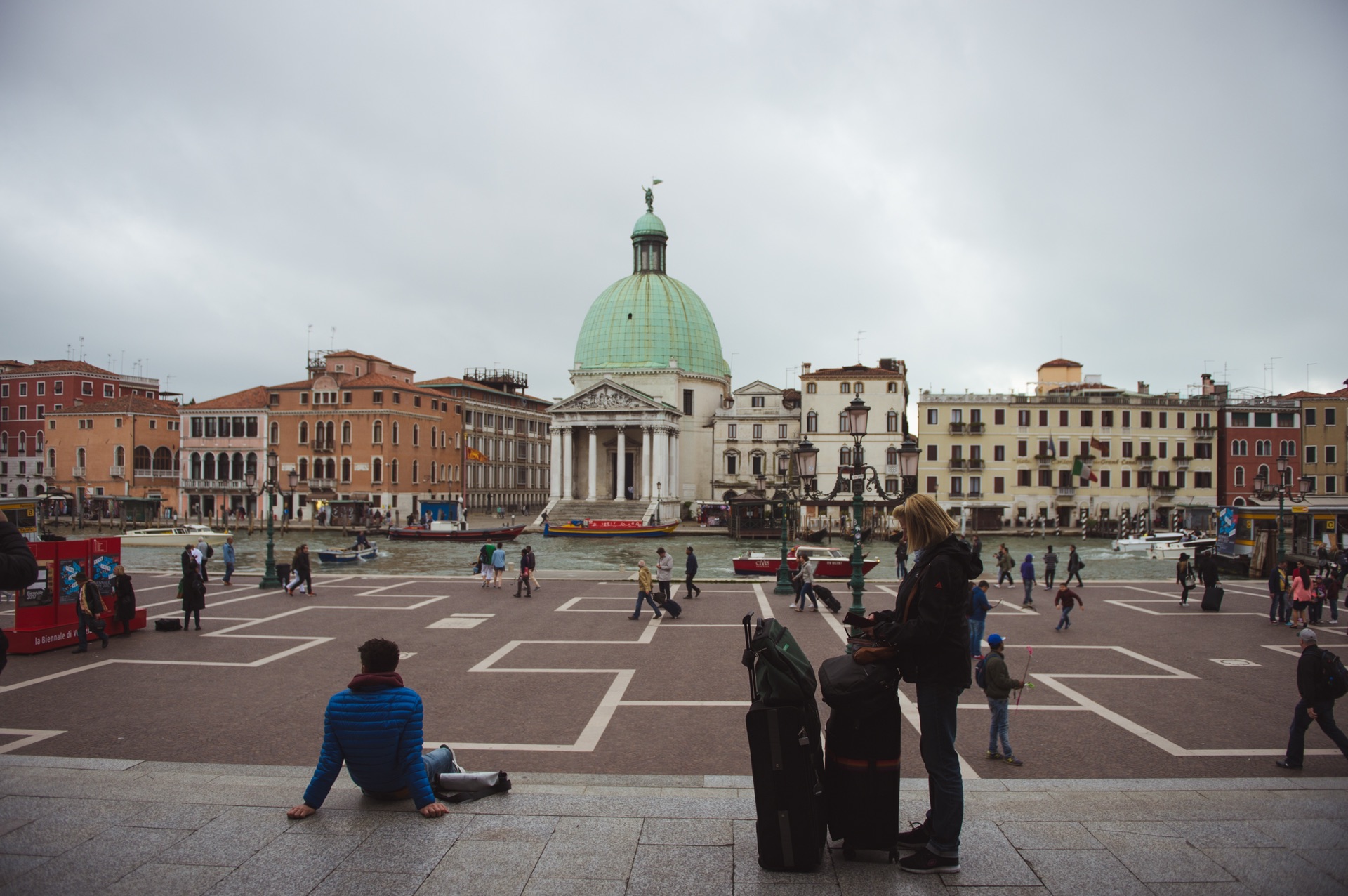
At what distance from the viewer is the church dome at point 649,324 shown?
258 ft

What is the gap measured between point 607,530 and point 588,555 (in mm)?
13751

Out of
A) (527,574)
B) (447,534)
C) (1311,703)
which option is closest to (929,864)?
(1311,703)

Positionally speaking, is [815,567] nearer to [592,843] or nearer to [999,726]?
[999,726]

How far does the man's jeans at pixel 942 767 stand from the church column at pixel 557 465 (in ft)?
223

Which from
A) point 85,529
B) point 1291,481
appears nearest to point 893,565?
point 1291,481

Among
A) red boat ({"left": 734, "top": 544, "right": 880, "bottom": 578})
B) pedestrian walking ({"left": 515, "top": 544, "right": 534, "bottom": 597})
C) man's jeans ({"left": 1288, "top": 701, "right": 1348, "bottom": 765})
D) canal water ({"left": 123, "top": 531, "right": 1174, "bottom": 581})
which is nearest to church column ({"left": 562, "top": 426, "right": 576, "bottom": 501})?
canal water ({"left": 123, "top": 531, "right": 1174, "bottom": 581})

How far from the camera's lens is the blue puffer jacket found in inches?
211

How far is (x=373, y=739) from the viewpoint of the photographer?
5.35 meters

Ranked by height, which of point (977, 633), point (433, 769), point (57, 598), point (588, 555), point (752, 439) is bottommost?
point (588, 555)

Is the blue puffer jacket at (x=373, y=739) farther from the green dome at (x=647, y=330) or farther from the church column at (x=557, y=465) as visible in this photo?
the green dome at (x=647, y=330)

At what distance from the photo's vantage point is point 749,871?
461 cm

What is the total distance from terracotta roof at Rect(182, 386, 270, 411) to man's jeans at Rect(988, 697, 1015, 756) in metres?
69.6

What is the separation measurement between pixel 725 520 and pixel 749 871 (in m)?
63.7

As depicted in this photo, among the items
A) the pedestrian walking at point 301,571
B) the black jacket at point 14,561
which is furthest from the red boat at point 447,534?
the black jacket at point 14,561
